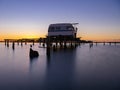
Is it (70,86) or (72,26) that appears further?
(72,26)

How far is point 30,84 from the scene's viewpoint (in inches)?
614

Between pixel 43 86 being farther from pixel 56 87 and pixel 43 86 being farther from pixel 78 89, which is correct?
pixel 78 89

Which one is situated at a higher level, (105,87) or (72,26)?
(72,26)

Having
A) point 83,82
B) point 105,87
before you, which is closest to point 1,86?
point 83,82

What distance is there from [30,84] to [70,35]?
145 feet

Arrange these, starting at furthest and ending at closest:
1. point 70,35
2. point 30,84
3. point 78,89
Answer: point 70,35 → point 30,84 → point 78,89

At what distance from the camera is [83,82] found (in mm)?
16297

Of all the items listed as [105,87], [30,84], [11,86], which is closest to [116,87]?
[105,87]

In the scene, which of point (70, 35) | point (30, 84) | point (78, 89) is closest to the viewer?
point (78, 89)

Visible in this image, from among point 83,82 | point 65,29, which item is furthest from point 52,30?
point 83,82

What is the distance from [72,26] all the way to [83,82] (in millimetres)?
44676

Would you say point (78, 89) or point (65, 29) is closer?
point (78, 89)

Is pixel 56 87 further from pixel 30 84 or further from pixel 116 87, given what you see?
pixel 116 87

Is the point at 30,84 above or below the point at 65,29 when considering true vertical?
below
